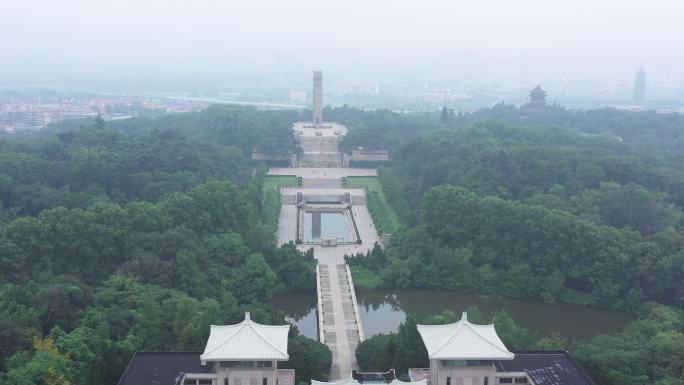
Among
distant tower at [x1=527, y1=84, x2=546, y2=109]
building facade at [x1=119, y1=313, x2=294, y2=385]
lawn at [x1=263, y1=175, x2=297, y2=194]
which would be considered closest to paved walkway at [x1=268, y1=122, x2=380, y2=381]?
lawn at [x1=263, y1=175, x2=297, y2=194]

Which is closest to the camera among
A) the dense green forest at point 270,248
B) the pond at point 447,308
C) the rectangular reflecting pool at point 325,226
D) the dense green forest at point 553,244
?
the dense green forest at point 270,248

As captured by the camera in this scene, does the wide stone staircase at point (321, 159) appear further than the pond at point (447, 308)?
Yes

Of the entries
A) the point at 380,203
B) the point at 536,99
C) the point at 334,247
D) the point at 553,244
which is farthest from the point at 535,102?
the point at 553,244

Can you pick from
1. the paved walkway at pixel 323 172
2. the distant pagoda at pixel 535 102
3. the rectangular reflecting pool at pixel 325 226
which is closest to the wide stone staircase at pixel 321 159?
the paved walkway at pixel 323 172

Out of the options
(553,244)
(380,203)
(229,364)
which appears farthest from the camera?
(380,203)

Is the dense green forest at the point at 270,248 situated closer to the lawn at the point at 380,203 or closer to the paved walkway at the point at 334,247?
the lawn at the point at 380,203

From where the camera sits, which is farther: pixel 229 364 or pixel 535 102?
pixel 535 102

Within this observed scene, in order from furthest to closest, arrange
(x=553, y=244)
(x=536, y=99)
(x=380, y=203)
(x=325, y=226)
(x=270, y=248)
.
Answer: (x=536, y=99) < (x=380, y=203) < (x=325, y=226) < (x=270, y=248) < (x=553, y=244)

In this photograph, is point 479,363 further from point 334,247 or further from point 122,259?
point 334,247
